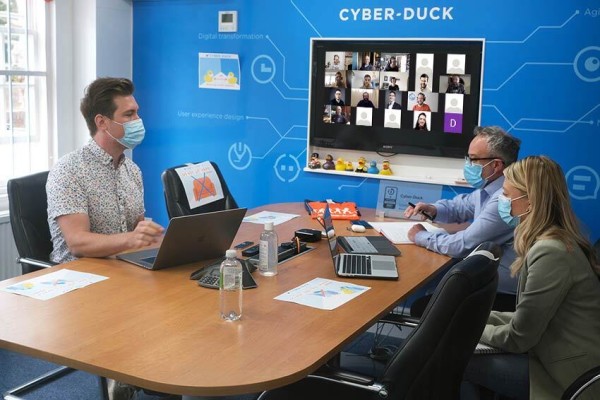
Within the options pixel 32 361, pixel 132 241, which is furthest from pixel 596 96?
pixel 32 361

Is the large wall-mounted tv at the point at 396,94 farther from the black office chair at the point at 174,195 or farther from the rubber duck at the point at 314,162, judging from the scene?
the black office chair at the point at 174,195

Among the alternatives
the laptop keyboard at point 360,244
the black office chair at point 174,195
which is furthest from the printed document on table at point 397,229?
the black office chair at point 174,195

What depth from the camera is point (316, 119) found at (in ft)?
16.6

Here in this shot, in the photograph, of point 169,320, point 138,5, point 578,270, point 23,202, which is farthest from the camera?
point 138,5

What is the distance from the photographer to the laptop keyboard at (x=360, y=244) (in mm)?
3289

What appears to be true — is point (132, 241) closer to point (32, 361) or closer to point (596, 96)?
point (32, 361)

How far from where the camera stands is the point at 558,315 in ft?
8.38

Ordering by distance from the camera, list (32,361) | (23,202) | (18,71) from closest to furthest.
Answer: (23,202) < (32,361) < (18,71)

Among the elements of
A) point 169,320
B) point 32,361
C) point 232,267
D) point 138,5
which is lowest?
point 32,361

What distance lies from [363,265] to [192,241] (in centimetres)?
73

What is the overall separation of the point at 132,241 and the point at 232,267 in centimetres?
81

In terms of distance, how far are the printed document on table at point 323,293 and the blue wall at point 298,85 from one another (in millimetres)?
2176

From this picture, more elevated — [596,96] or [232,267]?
[596,96]

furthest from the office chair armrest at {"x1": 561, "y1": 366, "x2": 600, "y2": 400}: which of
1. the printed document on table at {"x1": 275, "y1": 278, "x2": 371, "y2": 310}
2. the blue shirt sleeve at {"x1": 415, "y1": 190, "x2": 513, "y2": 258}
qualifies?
the blue shirt sleeve at {"x1": 415, "y1": 190, "x2": 513, "y2": 258}
